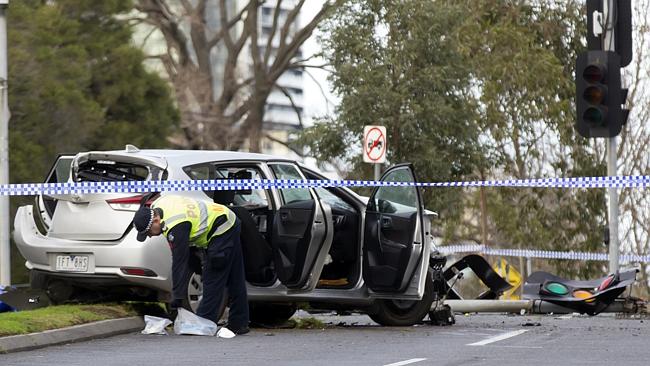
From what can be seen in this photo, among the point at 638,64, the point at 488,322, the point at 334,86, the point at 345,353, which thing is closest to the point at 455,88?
the point at 334,86

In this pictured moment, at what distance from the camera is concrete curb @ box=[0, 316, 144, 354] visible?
36.6 ft

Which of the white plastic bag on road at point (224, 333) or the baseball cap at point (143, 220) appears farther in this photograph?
the white plastic bag on road at point (224, 333)

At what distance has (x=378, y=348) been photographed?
11453 millimetres

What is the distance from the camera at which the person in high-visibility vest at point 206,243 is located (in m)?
12.1

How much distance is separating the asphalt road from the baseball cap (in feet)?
2.91

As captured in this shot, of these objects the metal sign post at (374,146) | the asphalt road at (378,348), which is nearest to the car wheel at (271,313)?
the asphalt road at (378,348)

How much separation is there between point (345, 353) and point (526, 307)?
7.07 meters

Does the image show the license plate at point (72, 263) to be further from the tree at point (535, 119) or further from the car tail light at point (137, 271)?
the tree at point (535, 119)

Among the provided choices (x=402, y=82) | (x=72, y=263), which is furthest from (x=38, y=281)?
(x=402, y=82)

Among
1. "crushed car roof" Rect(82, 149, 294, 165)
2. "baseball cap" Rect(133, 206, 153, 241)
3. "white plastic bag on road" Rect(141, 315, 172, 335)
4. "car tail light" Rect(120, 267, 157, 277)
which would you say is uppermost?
"crushed car roof" Rect(82, 149, 294, 165)

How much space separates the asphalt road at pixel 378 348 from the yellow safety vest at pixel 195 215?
84cm

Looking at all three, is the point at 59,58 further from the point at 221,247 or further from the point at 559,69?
the point at 221,247

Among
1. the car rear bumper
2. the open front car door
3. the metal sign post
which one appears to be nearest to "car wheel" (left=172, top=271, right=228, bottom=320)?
the car rear bumper

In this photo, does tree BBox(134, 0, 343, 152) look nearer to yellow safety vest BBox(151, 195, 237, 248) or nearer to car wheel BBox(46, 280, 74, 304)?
car wheel BBox(46, 280, 74, 304)
